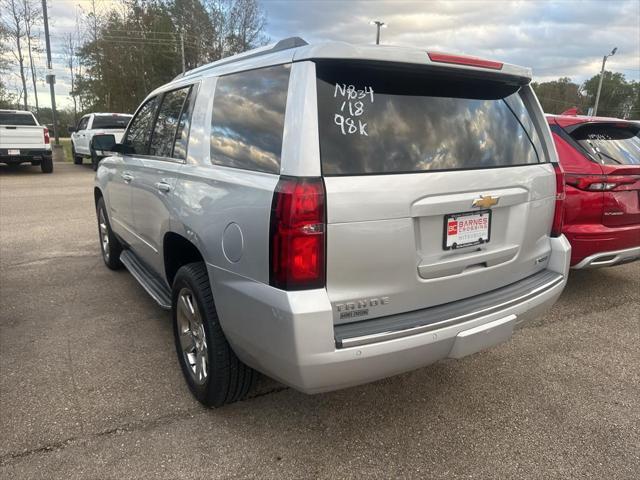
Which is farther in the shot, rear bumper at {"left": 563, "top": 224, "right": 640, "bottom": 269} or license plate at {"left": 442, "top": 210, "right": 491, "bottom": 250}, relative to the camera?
rear bumper at {"left": 563, "top": 224, "right": 640, "bottom": 269}

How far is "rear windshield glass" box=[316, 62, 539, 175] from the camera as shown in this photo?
209cm

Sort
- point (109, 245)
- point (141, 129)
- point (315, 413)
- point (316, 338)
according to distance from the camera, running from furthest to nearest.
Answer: point (109, 245)
point (141, 129)
point (315, 413)
point (316, 338)

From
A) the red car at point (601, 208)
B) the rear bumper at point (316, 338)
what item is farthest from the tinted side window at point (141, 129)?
the red car at point (601, 208)

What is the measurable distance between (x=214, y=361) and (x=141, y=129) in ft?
8.02

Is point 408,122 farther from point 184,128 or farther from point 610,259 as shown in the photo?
point 610,259

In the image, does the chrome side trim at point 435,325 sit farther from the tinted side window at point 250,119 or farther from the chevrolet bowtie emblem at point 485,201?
the tinted side window at point 250,119

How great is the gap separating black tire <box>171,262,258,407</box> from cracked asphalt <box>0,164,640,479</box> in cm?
15

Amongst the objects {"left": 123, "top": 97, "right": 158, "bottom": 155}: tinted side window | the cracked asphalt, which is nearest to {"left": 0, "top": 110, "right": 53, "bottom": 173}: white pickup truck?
{"left": 123, "top": 97, "right": 158, "bottom": 155}: tinted side window

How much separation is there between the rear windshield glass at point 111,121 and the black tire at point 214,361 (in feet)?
50.9

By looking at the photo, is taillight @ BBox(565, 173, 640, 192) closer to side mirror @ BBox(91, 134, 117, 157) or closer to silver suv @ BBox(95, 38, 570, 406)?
silver suv @ BBox(95, 38, 570, 406)

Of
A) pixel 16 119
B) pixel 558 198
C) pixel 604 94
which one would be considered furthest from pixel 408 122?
pixel 604 94

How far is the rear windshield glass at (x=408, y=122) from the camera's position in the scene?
209 centimetres

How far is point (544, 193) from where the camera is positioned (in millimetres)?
2771

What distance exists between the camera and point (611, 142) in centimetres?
456
